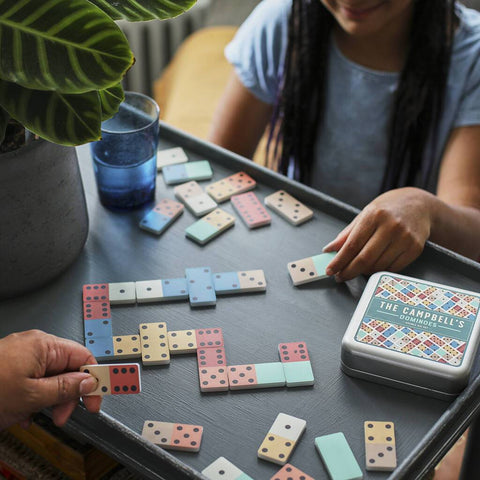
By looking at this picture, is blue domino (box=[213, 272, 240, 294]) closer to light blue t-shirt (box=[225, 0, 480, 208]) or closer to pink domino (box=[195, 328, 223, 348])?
pink domino (box=[195, 328, 223, 348])

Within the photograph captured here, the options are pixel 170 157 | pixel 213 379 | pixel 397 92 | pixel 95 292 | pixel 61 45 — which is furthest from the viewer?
pixel 397 92

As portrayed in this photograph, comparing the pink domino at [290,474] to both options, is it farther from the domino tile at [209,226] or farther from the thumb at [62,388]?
the domino tile at [209,226]

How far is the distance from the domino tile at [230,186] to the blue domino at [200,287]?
160 millimetres

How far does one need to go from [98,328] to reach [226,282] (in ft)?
0.58

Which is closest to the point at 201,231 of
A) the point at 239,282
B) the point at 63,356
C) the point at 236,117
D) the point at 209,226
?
the point at 209,226

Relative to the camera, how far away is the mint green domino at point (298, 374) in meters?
0.80

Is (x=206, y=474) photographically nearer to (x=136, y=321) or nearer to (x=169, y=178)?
(x=136, y=321)

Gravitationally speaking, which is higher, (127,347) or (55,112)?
(55,112)

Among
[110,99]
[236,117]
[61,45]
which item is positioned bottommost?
[236,117]

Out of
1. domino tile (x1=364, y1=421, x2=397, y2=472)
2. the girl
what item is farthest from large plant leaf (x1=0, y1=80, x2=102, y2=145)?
the girl

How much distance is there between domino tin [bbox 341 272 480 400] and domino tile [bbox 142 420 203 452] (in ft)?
0.65

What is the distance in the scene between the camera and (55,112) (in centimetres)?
73

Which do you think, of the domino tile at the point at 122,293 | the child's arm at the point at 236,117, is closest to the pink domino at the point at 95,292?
the domino tile at the point at 122,293

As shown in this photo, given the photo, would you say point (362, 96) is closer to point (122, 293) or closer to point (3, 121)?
point (122, 293)
